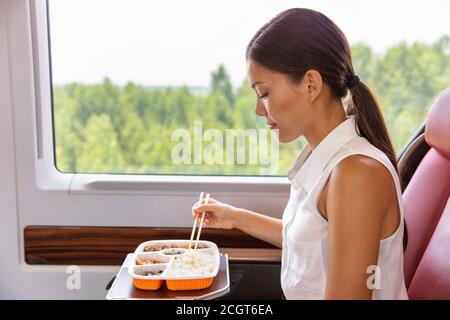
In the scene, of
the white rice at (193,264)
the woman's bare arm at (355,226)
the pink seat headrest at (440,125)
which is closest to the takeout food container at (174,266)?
the white rice at (193,264)

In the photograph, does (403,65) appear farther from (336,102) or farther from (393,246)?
(393,246)

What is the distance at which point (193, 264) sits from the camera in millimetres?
1208

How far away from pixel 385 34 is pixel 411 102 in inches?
9.6

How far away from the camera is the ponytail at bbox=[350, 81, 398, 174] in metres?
0.99

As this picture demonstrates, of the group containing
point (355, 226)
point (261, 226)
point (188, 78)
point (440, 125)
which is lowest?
→ point (261, 226)

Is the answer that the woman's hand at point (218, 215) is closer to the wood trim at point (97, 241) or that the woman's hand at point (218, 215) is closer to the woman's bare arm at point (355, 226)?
the wood trim at point (97, 241)

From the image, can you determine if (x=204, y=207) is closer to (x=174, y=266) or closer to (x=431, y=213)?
(x=174, y=266)

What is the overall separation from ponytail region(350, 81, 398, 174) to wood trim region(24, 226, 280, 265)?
68 cm

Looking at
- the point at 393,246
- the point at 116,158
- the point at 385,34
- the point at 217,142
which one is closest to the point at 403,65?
the point at 385,34

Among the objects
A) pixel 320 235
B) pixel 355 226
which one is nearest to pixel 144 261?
pixel 320 235

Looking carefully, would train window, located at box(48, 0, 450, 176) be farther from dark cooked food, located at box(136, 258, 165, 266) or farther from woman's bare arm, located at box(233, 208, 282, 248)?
dark cooked food, located at box(136, 258, 165, 266)

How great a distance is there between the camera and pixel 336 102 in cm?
102

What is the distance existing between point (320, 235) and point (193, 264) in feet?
1.21

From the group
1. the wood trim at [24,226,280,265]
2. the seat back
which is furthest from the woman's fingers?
the seat back
